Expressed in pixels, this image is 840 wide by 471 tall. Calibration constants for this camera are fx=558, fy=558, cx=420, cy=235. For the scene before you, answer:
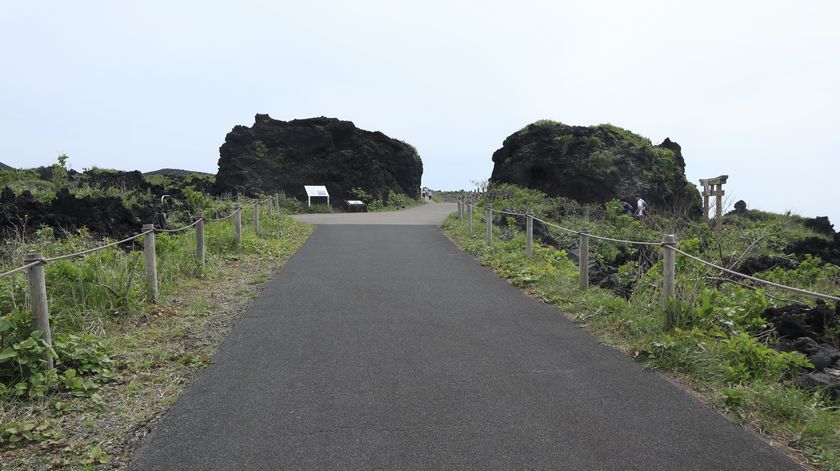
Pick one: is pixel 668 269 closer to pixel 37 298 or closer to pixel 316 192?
pixel 37 298

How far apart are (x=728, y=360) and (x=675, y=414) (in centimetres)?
118

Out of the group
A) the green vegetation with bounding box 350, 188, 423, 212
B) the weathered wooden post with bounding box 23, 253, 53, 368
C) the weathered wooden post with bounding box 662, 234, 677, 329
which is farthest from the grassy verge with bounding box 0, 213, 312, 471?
the green vegetation with bounding box 350, 188, 423, 212

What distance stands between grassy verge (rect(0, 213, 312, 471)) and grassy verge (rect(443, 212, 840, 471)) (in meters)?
4.33

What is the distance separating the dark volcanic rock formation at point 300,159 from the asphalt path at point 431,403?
1107 inches

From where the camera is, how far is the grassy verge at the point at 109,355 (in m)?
3.71

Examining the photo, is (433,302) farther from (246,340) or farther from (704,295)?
(704,295)

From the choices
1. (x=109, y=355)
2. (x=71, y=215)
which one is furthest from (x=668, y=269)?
(x=71, y=215)

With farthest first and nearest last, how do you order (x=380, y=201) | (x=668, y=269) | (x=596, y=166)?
1. (x=380, y=201)
2. (x=596, y=166)
3. (x=668, y=269)

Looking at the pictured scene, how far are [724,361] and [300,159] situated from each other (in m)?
33.3

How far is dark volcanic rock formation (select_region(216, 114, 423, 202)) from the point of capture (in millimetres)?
34625

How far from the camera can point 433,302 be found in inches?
314

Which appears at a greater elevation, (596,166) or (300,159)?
(300,159)

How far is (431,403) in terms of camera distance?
14.3 feet

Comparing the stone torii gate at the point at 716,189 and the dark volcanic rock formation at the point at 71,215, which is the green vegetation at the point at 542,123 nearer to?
the stone torii gate at the point at 716,189
